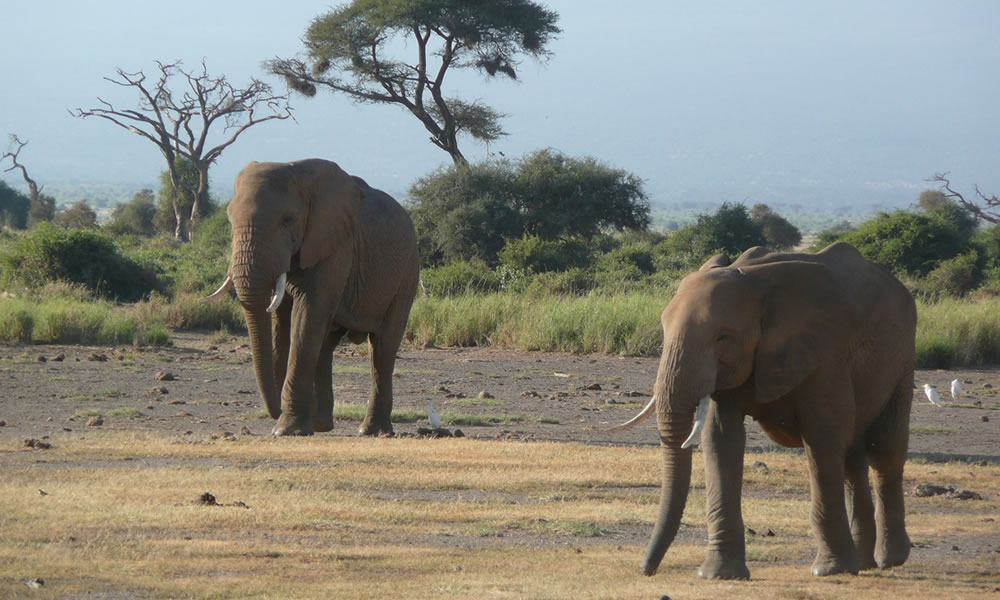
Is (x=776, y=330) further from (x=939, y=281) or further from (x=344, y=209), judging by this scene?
(x=939, y=281)

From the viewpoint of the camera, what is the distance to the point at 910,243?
34.3m

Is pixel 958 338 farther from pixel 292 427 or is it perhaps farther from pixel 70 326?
pixel 70 326

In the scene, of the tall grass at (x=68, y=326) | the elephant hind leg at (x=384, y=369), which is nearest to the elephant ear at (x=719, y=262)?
the elephant hind leg at (x=384, y=369)

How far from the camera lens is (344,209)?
12961mm

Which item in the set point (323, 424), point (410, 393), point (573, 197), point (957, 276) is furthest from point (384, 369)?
point (573, 197)

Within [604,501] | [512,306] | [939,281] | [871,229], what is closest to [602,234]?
[871,229]

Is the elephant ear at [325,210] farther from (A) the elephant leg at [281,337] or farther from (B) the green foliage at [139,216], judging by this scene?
(B) the green foliage at [139,216]

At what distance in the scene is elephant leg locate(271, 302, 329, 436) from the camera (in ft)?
41.5

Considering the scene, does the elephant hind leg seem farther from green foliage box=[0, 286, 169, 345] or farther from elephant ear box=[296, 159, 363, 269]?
green foliage box=[0, 286, 169, 345]

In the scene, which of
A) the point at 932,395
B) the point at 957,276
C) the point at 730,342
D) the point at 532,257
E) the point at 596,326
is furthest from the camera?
the point at 532,257

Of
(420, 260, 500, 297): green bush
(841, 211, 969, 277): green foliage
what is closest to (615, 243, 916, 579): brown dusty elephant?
(420, 260, 500, 297): green bush

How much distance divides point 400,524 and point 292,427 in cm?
402

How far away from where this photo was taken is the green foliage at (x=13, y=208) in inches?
3127

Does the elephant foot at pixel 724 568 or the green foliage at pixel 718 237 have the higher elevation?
the green foliage at pixel 718 237
